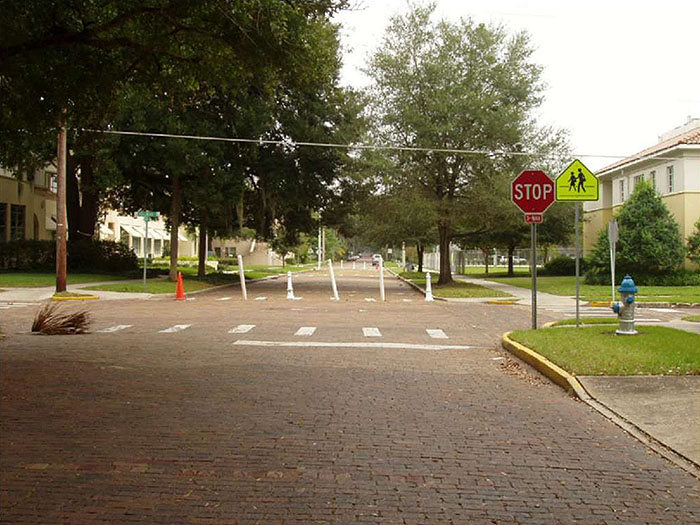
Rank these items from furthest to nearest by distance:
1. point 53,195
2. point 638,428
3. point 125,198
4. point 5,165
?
point 53,195 < point 125,198 < point 5,165 < point 638,428

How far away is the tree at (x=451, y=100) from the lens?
100ft

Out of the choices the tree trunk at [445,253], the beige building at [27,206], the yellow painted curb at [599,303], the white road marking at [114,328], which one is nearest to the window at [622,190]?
the tree trunk at [445,253]

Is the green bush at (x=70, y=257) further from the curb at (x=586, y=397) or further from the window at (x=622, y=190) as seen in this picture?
the curb at (x=586, y=397)

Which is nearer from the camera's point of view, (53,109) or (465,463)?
(465,463)

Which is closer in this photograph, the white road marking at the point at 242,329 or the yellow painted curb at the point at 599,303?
the white road marking at the point at 242,329

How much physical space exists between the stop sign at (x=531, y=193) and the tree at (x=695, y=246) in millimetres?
22931

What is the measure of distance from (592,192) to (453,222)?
1908cm

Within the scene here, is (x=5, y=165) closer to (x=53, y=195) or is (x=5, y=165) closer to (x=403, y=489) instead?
(x=403, y=489)

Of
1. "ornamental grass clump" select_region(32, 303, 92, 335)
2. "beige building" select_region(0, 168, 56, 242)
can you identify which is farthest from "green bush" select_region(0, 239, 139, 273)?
"ornamental grass clump" select_region(32, 303, 92, 335)

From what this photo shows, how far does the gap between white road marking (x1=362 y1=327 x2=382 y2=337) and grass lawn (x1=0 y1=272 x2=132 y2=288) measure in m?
17.9

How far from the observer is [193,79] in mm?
11469

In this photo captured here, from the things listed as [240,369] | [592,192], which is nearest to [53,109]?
[240,369]

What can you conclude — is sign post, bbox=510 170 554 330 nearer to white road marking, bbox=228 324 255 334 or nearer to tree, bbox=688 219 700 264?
white road marking, bbox=228 324 255 334

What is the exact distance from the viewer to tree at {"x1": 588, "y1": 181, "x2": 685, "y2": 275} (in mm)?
32719
